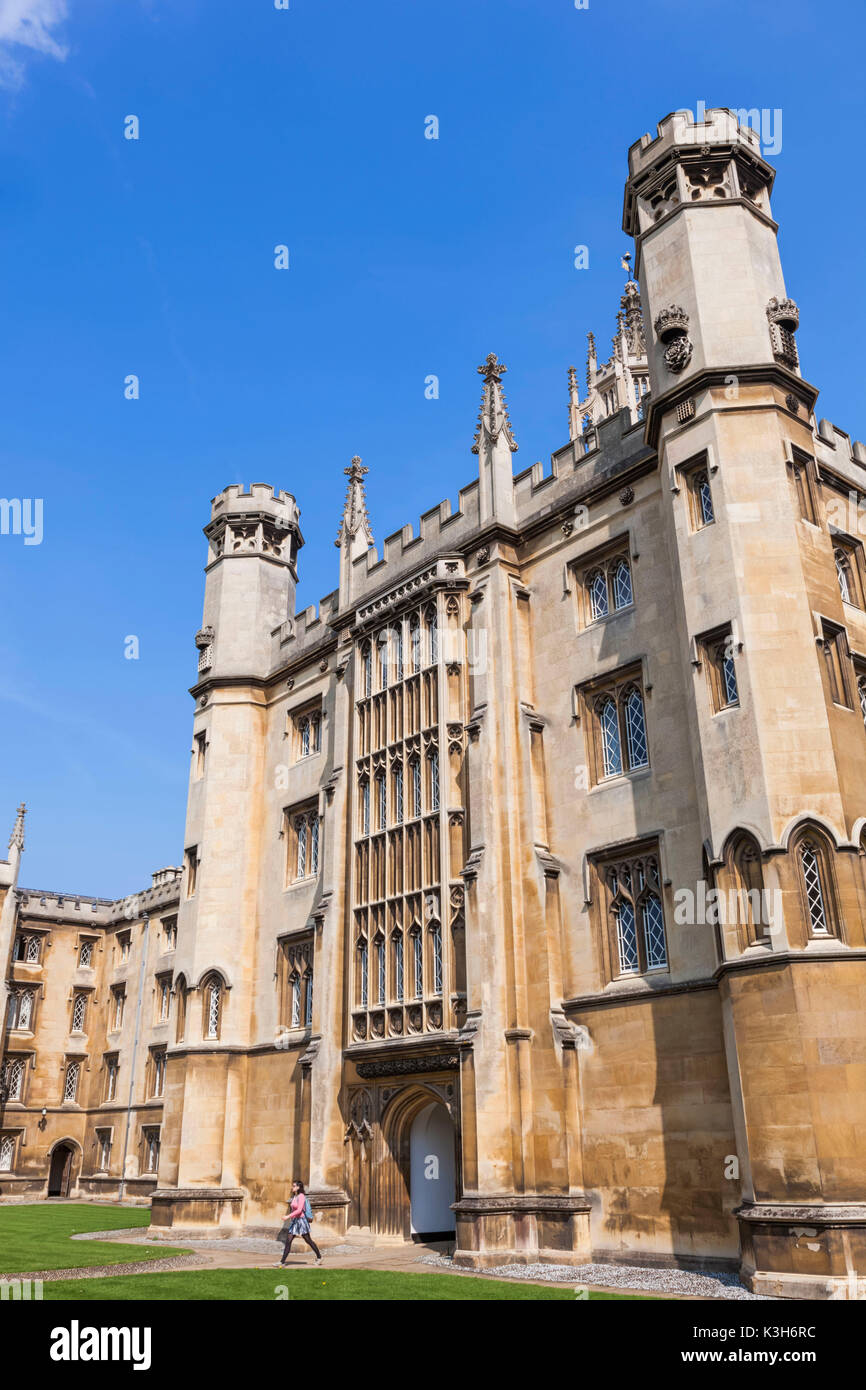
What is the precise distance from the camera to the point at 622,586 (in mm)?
20719

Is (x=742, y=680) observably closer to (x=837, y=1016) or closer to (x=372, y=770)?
(x=837, y=1016)

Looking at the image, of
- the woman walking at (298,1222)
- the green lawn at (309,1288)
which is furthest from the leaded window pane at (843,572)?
the woman walking at (298,1222)

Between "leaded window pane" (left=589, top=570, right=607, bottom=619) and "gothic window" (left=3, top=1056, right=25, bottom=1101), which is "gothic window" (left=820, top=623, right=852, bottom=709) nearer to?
"leaded window pane" (left=589, top=570, right=607, bottom=619)

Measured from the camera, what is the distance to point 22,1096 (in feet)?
152

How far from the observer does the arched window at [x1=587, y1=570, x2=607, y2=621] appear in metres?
21.1

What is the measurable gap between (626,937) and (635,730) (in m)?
3.69

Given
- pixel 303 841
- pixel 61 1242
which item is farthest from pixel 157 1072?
pixel 61 1242

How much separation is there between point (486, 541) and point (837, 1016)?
1217cm

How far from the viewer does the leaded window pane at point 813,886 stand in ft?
48.5

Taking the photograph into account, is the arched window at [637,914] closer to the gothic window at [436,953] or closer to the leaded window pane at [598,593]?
the gothic window at [436,953]

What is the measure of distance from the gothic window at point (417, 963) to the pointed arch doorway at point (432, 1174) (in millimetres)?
2205

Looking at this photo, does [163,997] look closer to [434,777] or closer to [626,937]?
[434,777]

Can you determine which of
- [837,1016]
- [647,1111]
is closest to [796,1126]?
[837,1016]

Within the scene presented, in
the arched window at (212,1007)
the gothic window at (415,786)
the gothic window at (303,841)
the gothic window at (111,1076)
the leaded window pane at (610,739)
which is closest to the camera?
the leaded window pane at (610,739)
